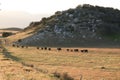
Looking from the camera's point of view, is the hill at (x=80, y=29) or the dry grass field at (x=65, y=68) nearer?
the dry grass field at (x=65, y=68)

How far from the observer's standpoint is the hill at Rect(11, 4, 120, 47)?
110500 mm

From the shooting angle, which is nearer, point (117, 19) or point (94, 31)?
point (94, 31)

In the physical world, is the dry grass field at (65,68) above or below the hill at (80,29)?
below

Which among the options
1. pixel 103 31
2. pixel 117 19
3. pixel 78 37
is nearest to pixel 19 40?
pixel 78 37

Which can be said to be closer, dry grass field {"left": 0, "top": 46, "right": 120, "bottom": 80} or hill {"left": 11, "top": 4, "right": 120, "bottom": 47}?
dry grass field {"left": 0, "top": 46, "right": 120, "bottom": 80}

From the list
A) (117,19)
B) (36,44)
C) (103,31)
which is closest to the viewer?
(36,44)

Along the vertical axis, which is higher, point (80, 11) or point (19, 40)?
point (80, 11)

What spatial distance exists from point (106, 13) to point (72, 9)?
38.8 feet

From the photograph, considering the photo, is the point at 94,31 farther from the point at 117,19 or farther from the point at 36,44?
the point at 36,44

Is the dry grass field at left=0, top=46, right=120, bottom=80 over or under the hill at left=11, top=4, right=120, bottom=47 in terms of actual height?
under

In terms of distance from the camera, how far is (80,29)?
122 m

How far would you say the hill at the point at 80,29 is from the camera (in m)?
110

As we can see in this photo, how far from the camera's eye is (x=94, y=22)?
414 ft

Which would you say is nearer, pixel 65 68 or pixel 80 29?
pixel 65 68
